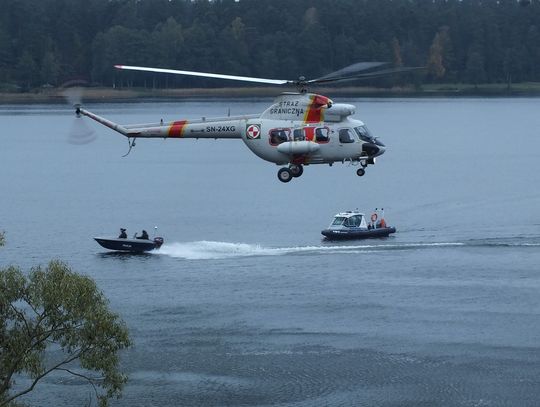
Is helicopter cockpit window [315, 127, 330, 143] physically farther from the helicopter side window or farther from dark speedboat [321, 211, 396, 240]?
dark speedboat [321, 211, 396, 240]

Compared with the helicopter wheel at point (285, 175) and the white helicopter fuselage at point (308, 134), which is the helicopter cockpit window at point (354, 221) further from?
the helicopter wheel at point (285, 175)

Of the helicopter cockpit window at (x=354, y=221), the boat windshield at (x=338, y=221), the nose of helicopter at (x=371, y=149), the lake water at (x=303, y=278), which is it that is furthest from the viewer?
the boat windshield at (x=338, y=221)

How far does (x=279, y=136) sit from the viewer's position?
40406 mm

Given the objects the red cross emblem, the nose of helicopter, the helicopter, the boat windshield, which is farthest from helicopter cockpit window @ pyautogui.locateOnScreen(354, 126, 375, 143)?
the boat windshield

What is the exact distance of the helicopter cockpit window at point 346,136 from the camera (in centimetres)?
4050

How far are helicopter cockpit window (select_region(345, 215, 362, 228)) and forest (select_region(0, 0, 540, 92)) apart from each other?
5767 centimetres

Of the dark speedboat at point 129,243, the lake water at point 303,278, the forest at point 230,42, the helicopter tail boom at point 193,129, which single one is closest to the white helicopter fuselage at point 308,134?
the helicopter tail boom at point 193,129

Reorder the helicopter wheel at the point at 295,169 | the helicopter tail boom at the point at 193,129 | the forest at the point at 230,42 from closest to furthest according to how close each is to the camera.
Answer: the helicopter wheel at the point at 295,169 < the helicopter tail boom at the point at 193,129 < the forest at the point at 230,42

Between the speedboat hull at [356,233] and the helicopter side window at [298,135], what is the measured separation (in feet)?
148

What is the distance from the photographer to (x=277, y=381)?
54219 millimetres

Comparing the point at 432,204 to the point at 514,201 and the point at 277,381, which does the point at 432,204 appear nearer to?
the point at 514,201

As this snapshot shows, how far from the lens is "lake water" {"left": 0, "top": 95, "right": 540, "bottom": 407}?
54031 millimetres

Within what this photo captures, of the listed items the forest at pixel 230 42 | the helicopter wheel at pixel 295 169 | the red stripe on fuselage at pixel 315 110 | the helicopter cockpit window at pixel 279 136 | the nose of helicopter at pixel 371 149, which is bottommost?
the helicopter wheel at pixel 295 169

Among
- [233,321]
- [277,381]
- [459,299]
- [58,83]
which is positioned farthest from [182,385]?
[58,83]
